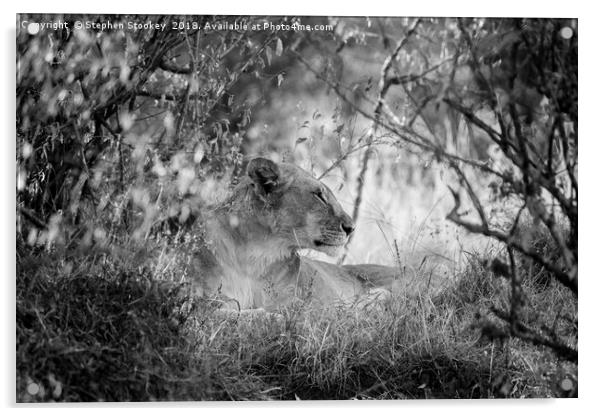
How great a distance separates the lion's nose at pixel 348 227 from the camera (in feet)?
16.2

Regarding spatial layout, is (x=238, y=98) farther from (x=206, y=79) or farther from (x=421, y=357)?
(x=421, y=357)

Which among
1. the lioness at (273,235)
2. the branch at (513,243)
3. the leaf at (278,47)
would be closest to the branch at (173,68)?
the leaf at (278,47)

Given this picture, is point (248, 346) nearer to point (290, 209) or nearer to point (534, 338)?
point (290, 209)

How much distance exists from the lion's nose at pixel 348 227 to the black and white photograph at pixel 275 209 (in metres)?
0.02

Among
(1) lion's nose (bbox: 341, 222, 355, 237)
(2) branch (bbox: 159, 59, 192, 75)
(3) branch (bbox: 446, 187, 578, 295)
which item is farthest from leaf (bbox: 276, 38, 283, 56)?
(3) branch (bbox: 446, 187, 578, 295)

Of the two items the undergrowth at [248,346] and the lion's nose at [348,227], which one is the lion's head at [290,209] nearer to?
the lion's nose at [348,227]

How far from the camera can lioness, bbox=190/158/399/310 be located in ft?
15.9

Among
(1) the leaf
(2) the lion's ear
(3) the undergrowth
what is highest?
(1) the leaf

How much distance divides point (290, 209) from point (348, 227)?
309mm

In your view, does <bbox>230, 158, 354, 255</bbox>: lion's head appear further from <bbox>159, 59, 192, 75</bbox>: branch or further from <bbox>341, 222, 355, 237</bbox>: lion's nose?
<bbox>159, 59, 192, 75</bbox>: branch

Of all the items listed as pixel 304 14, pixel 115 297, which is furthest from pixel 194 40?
pixel 115 297

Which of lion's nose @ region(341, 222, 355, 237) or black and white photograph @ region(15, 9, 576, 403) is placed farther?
lion's nose @ region(341, 222, 355, 237)

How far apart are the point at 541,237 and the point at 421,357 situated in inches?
31.7

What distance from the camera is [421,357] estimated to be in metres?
4.55
